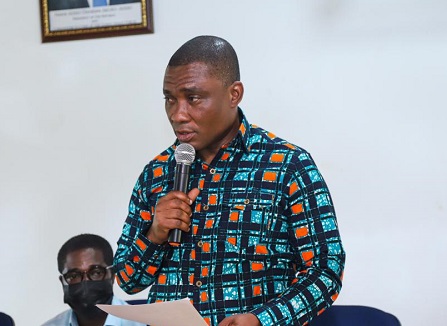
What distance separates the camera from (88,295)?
3.30 metres

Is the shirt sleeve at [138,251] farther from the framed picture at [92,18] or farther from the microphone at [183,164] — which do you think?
the framed picture at [92,18]

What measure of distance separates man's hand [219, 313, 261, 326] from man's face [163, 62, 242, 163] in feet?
1.52

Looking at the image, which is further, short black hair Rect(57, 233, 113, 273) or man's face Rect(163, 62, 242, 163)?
short black hair Rect(57, 233, 113, 273)

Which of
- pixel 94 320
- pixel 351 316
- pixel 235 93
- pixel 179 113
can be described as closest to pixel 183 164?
pixel 179 113

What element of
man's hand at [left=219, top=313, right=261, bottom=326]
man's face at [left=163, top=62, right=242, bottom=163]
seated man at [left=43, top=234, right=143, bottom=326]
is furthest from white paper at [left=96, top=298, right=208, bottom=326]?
seated man at [left=43, top=234, right=143, bottom=326]

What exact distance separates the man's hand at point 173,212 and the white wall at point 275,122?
185cm

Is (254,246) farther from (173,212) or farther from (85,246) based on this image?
(85,246)

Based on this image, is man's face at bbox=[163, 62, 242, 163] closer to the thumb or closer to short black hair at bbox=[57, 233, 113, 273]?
the thumb

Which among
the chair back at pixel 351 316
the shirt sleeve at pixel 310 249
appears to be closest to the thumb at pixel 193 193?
the shirt sleeve at pixel 310 249

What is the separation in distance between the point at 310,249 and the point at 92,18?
2393 millimetres

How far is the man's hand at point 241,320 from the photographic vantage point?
6.00 ft

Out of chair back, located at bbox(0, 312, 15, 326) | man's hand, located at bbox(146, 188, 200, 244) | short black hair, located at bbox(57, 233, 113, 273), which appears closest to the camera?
man's hand, located at bbox(146, 188, 200, 244)

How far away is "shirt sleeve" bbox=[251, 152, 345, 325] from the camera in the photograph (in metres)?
1.95

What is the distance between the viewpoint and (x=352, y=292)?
12.0ft
